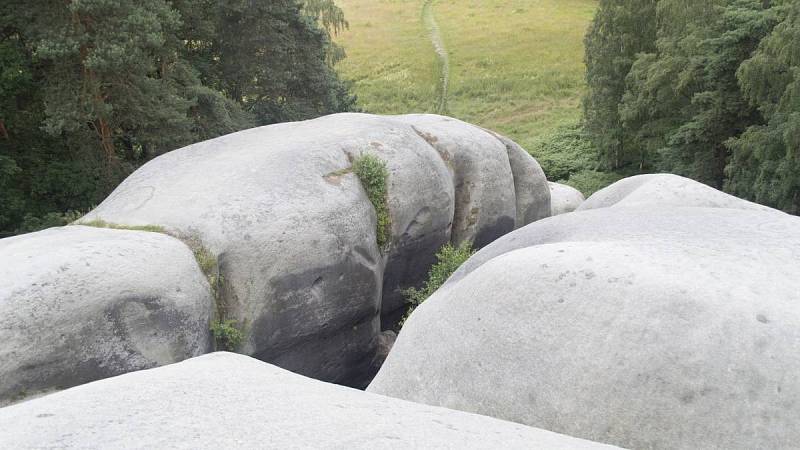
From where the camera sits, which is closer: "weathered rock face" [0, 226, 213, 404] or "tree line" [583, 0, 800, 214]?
"weathered rock face" [0, 226, 213, 404]

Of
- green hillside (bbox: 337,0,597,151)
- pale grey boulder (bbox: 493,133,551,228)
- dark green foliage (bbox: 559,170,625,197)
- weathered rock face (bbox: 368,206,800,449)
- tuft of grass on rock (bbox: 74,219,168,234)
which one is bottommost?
dark green foliage (bbox: 559,170,625,197)

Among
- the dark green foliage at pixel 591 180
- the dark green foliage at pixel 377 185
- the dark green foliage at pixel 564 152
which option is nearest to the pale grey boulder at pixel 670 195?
the dark green foliage at pixel 377 185

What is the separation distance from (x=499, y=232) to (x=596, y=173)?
18.2 meters

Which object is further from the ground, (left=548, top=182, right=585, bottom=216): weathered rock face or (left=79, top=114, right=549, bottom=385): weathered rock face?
(left=79, top=114, right=549, bottom=385): weathered rock face

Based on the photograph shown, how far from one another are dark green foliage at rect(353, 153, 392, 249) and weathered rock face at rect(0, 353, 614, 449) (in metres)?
9.95

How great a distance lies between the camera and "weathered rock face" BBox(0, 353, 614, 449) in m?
4.48

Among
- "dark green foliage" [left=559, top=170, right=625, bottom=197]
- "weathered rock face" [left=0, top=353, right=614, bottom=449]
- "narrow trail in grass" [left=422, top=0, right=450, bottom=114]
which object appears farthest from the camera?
"narrow trail in grass" [left=422, top=0, right=450, bottom=114]

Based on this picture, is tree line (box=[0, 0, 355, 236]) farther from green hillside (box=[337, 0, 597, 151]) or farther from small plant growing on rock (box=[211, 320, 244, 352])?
green hillside (box=[337, 0, 597, 151])

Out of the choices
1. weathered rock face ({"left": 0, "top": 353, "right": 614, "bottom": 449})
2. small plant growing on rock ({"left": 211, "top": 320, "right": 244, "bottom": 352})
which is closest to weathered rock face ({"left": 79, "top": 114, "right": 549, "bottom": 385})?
small plant growing on rock ({"left": 211, "top": 320, "right": 244, "bottom": 352})

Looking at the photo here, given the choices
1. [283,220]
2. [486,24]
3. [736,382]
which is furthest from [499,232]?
[486,24]

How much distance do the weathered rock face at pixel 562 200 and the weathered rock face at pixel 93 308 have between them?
13.8m

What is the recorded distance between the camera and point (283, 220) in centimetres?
1353

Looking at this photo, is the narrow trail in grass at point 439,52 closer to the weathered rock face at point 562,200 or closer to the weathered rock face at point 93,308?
the weathered rock face at point 562,200

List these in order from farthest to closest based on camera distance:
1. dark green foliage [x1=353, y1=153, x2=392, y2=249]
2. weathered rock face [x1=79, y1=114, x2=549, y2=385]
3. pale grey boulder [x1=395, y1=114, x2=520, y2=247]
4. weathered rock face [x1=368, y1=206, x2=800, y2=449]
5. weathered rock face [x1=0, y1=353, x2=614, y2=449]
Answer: pale grey boulder [x1=395, y1=114, x2=520, y2=247] → dark green foliage [x1=353, y1=153, x2=392, y2=249] → weathered rock face [x1=79, y1=114, x2=549, y2=385] → weathered rock face [x1=368, y1=206, x2=800, y2=449] → weathered rock face [x1=0, y1=353, x2=614, y2=449]
